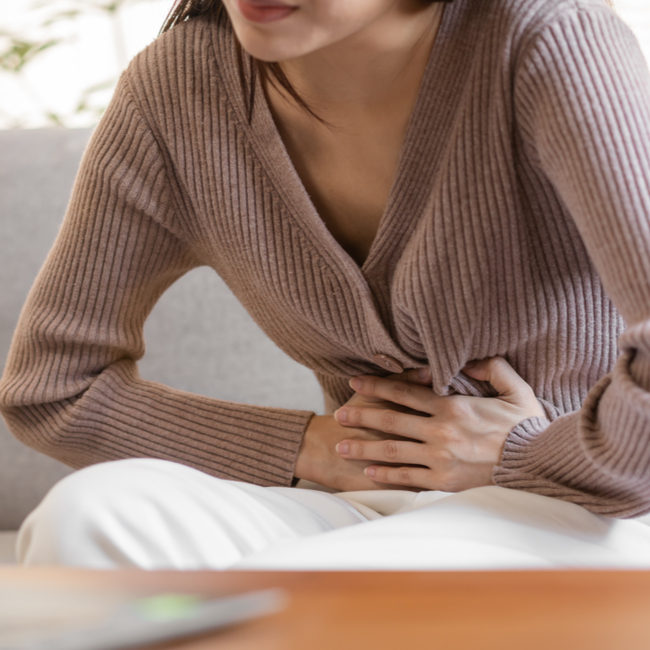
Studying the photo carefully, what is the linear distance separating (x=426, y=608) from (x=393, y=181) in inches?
23.0

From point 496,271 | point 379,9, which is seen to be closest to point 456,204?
point 496,271

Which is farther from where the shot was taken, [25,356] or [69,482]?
[25,356]

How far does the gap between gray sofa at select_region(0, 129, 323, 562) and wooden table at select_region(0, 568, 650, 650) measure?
1.03 m

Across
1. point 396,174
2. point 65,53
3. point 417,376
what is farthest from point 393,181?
point 65,53

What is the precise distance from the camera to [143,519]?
1.66 feet

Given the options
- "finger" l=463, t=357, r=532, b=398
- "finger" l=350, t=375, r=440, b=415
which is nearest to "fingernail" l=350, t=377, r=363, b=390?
"finger" l=350, t=375, r=440, b=415

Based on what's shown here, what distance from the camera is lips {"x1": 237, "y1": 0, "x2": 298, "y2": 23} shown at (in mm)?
586

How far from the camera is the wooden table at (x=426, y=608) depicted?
0.68 feet

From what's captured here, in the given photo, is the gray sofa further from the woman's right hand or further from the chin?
the chin

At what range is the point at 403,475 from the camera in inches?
31.3

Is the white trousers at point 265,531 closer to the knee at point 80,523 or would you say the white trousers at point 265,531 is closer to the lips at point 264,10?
the knee at point 80,523

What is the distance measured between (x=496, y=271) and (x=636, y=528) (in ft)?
0.91

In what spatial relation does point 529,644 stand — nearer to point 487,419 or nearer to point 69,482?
point 69,482

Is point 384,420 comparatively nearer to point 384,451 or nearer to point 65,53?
point 384,451
